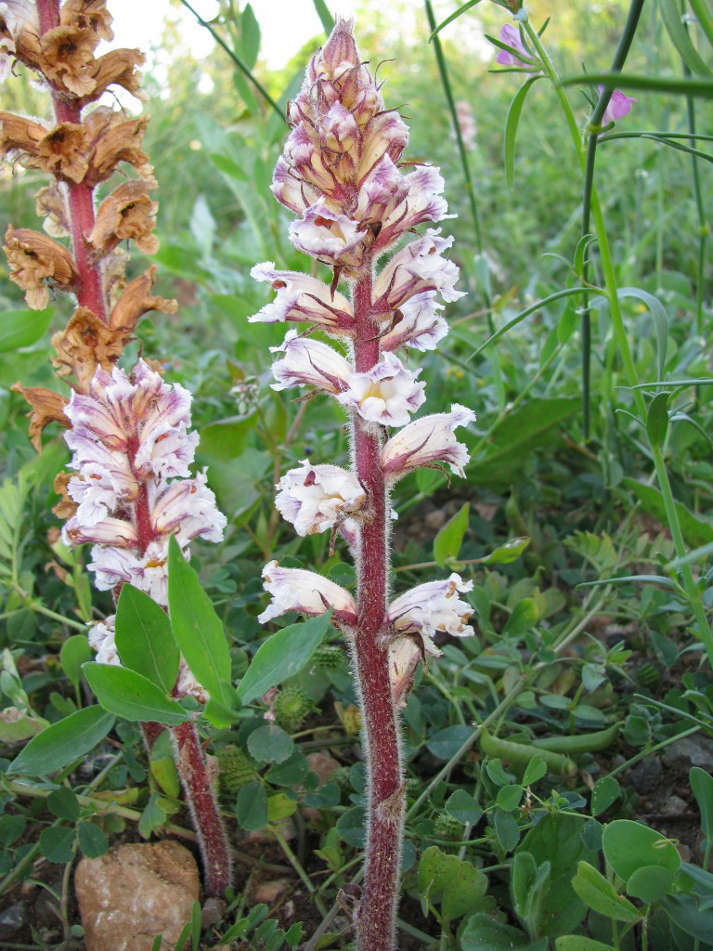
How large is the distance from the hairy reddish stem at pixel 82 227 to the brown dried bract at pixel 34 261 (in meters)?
0.02

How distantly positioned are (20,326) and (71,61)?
678mm

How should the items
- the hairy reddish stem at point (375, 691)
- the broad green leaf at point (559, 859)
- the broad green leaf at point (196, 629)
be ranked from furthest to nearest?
the broad green leaf at point (559, 859), the hairy reddish stem at point (375, 691), the broad green leaf at point (196, 629)

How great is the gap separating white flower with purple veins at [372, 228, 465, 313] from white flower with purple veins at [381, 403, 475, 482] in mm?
164

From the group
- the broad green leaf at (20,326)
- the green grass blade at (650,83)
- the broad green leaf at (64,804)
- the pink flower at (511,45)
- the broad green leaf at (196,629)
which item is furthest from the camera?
the broad green leaf at (20,326)

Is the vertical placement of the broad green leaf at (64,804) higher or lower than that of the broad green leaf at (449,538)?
lower

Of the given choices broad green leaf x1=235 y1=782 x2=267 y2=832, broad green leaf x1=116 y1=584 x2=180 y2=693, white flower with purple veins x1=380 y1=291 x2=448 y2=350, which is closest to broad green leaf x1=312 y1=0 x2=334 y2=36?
white flower with purple veins x1=380 y1=291 x2=448 y2=350

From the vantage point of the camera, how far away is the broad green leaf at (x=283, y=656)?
1.08m

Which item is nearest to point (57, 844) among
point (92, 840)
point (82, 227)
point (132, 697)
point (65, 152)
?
point (92, 840)

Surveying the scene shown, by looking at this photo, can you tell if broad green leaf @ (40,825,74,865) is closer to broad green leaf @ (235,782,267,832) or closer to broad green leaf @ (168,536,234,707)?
broad green leaf @ (235,782,267,832)

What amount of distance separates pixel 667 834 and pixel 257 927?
73 cm

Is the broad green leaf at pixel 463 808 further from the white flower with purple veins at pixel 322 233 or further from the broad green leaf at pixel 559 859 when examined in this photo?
the white flower with purple veins at pixel 322 233

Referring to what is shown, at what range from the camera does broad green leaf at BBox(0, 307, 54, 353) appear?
74.8 inches

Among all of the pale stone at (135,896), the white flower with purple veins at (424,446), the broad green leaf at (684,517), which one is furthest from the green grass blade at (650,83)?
the pale stone at (135,896)

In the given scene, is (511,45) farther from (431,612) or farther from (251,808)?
(251,808)
